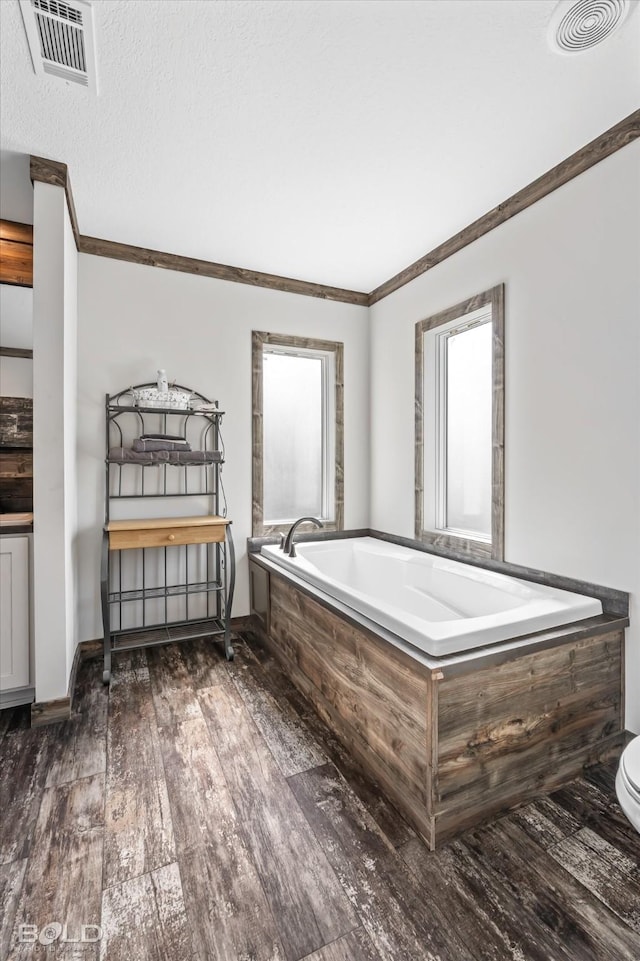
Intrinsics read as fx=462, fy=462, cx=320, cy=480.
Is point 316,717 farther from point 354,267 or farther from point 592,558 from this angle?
point 354,267

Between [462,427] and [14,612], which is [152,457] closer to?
[14,612]

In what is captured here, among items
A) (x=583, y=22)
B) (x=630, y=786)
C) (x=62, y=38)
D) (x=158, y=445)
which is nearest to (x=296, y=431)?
(x=158, y=445)

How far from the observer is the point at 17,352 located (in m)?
2.35

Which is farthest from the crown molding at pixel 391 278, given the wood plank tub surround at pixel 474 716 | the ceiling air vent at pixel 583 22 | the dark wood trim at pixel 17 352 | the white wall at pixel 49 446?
the wood plank tub surround at pixel 474 716

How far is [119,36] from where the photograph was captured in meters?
1.54

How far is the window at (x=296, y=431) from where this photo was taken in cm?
342

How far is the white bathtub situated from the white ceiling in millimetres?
1986

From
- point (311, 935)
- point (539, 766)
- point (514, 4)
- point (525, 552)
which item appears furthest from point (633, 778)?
point (514, 4)

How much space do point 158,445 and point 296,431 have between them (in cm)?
117

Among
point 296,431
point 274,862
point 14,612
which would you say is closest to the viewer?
point 274,862

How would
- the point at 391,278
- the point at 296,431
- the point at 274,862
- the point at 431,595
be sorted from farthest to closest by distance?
the point at 296,431, the point at 391,278, the point at 431,595, the point at 274,862

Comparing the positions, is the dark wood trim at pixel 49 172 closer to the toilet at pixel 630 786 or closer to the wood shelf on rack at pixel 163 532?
the wood shelf on rack at pixel 163 532

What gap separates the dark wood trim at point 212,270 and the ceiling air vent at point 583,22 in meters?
2.19

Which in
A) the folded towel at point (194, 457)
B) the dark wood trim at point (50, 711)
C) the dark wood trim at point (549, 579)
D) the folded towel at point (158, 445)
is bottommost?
the dark wood trim at point (50, 711)
